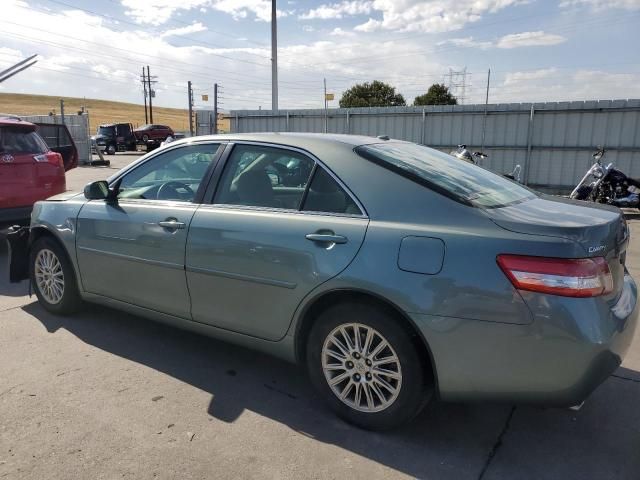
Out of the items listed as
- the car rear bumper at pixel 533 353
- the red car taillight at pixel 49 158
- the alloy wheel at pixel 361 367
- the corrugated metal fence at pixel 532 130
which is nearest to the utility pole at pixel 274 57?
the corrugated metal fence at pixel 532 130

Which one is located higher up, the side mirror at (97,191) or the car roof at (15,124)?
the car roof at (15,124)

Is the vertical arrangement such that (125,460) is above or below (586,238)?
below

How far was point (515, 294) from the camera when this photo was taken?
2287 millimetres

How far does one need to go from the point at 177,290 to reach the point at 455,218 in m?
1.91

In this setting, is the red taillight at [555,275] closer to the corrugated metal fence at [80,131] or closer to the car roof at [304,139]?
the car roof at [304,139]

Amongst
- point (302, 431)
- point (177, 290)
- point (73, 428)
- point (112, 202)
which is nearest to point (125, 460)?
point (73, 428)

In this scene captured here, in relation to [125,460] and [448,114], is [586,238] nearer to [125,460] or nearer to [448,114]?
[125,460]

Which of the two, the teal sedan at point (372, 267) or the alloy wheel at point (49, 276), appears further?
the alloy wheel at point (49, 276)

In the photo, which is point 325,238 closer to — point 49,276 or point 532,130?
point 49,276

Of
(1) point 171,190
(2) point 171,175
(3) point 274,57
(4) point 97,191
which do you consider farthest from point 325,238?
(3) point 274,57

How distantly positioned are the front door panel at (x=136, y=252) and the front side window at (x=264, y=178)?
0.32m

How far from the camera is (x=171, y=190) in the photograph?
3.72m

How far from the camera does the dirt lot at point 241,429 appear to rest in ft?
8.29

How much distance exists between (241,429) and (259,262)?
3.04 ft
